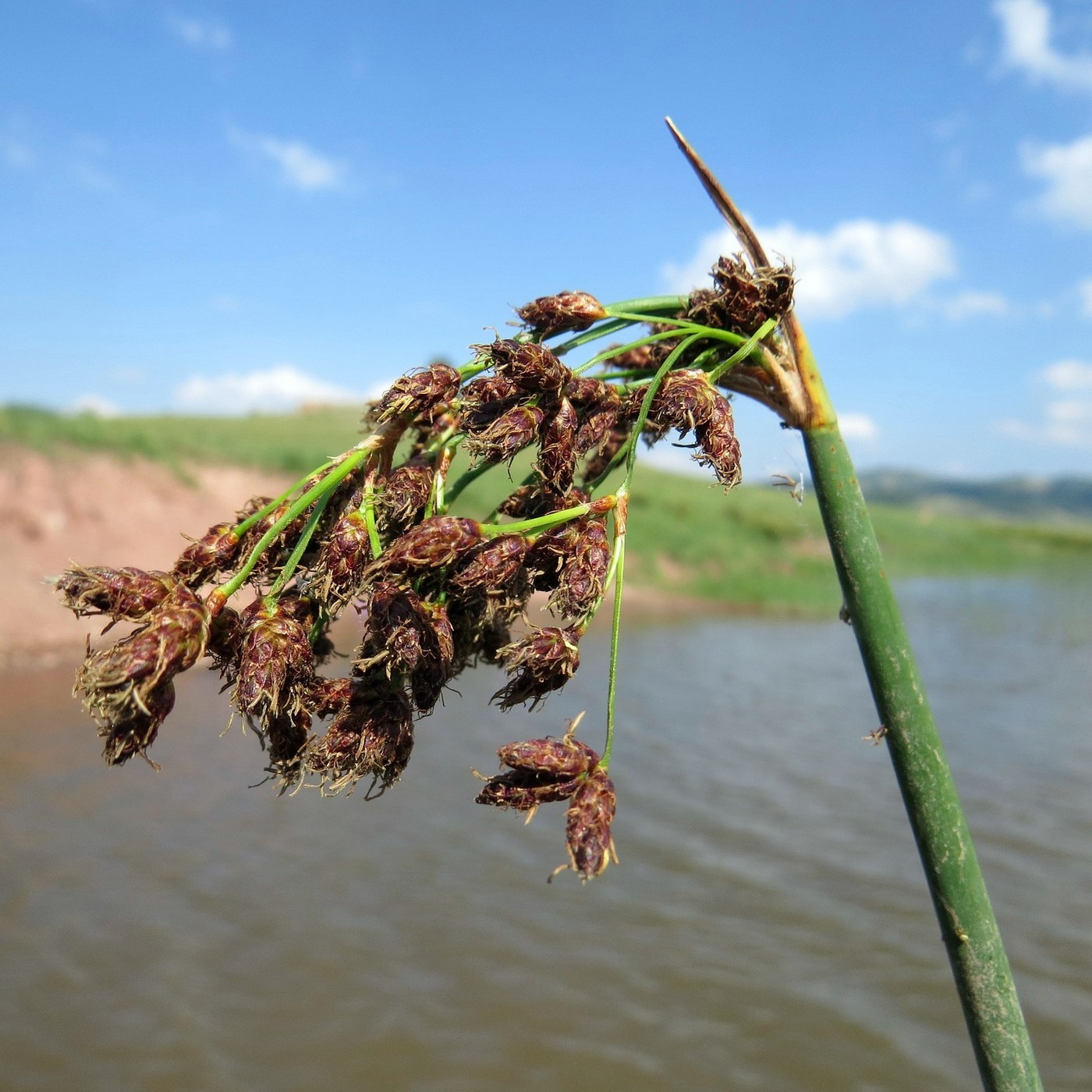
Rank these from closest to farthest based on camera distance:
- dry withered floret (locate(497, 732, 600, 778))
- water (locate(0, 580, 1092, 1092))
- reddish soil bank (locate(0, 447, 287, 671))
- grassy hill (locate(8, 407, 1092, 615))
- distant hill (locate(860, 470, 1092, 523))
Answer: dry withered floret (locate(497, 732, 600, 778))
water (locate(0, 580, 1092, 1092))
reddish soil bank (locate(0, 447, 287, 671))
grassy hill (locate(8, 407, 1092, 615))
distant hill (locate(860, 470, 1092, 523))

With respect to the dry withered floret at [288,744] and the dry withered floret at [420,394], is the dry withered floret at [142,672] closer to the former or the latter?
the dry withered floret at [288,744]

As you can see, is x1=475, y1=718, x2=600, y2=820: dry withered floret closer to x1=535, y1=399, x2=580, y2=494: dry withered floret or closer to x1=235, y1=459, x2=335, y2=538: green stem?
x1=535, y1=399, x2=580, y2=494: dry withered floret

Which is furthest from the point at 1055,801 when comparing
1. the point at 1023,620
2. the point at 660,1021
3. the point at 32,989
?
the point at 1023,620

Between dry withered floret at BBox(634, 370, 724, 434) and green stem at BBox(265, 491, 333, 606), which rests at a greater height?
dry withered floret at BBox(634, 370, 724, 434)

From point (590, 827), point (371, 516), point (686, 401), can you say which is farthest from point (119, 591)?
point (686, 401)

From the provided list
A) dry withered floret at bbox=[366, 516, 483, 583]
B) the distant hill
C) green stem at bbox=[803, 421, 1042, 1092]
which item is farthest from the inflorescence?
the distant hill
